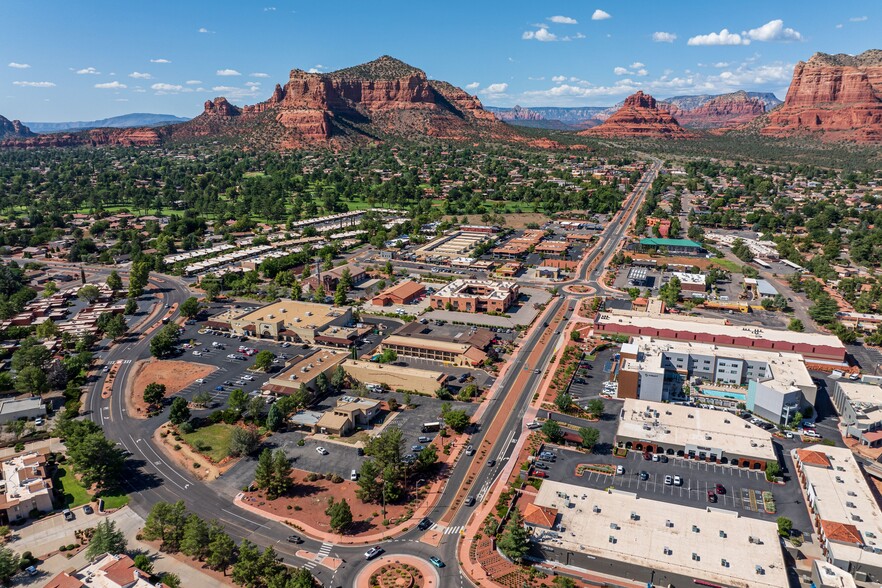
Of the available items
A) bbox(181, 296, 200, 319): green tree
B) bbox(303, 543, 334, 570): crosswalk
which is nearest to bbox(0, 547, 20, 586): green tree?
bbox(303, 543, 334, 570): crosswalk

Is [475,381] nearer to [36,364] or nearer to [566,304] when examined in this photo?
[566,304]

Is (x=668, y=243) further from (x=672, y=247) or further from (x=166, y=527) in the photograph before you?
(x=166, y=527)

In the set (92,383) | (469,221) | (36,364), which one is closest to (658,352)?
(92,383)

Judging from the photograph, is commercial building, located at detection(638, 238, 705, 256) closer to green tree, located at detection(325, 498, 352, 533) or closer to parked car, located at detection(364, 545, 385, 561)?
green tree, located at detection(325, 498, 352, 533)

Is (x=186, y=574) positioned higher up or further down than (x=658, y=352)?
further down

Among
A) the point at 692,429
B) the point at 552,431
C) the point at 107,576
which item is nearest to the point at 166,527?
the point at 107,576

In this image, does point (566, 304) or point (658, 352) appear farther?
point (566, 304)
